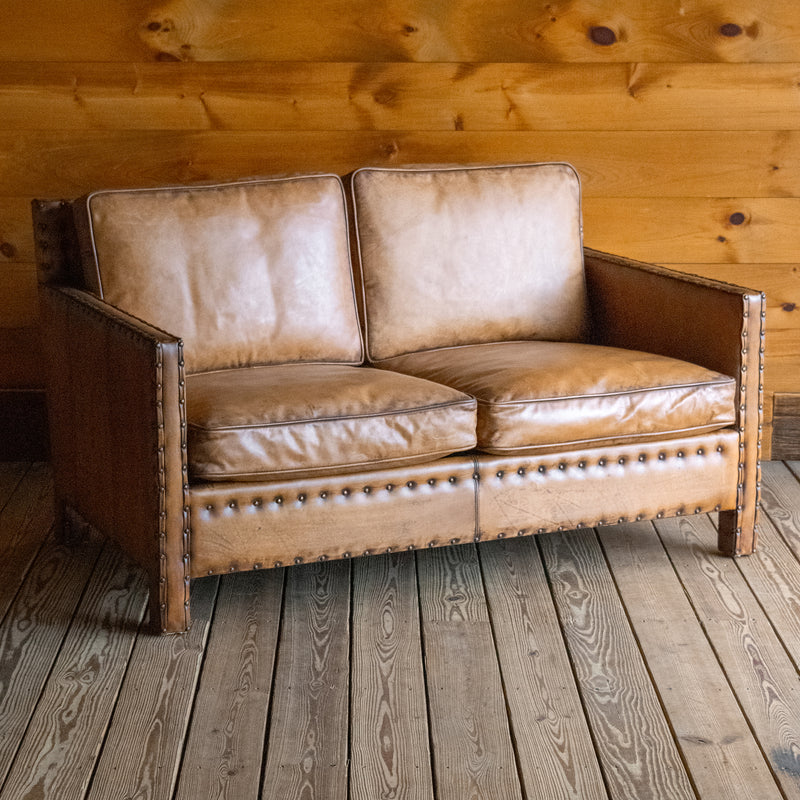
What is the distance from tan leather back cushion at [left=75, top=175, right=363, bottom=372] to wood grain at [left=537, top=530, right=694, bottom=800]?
0.74 m

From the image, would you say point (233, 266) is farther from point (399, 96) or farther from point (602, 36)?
point (602, 36)

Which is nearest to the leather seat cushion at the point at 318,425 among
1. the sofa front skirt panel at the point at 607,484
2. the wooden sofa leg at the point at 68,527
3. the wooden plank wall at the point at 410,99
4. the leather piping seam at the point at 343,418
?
the leather piping seam at the point at 343,418

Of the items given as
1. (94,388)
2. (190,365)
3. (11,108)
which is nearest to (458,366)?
(190,365)

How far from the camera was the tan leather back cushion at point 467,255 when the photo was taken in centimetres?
270

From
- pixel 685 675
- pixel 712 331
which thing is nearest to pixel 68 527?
pixel 685 675

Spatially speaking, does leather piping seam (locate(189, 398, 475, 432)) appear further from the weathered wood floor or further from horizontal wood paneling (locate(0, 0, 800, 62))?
horizontal wood paneling (locate(0, 0, 800, 62))

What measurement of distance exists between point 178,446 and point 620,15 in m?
1.86

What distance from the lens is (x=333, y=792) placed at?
1618 mm

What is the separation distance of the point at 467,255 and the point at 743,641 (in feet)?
3.83

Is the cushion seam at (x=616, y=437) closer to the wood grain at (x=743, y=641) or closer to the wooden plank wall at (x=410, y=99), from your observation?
the wood grain at (x=743, y=641)

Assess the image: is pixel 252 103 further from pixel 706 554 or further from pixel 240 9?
pixel 706 554

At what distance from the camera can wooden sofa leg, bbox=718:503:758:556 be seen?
2.50 meters

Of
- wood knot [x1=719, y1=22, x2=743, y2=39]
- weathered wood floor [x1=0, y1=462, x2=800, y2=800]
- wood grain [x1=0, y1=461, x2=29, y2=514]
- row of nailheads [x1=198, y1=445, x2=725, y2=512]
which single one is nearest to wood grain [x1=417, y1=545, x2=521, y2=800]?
weathered wood floor [x1=0, y1=462, x2=800, y2=800]

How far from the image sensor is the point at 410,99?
10.0 ft
